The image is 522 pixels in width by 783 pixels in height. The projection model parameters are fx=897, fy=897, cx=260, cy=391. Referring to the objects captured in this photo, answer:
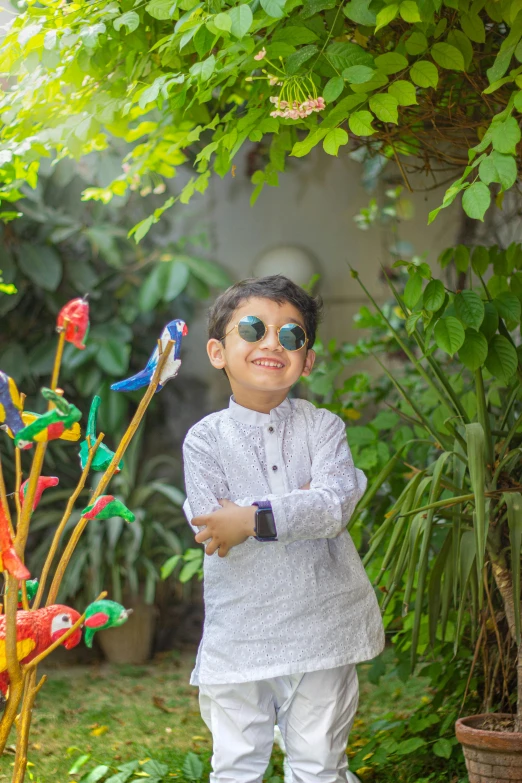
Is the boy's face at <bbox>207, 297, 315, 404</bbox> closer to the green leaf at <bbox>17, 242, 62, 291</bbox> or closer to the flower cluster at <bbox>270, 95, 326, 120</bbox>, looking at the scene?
the flower cluster at <bbox>270, 95, 326, 120</bbox>

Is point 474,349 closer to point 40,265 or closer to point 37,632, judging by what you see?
point 37,632

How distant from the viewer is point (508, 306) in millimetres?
2115

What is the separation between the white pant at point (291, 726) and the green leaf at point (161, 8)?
1.29 metres

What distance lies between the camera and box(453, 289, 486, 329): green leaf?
201 cm

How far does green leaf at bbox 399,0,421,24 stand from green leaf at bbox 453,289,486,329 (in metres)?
0.67

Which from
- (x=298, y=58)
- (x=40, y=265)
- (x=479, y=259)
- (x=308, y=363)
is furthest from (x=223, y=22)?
(x=40, y=265)

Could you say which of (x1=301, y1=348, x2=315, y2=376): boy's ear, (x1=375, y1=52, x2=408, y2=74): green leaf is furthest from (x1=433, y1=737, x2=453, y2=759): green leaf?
(x1=375, y1=52, x2=408, y2=74): green leaf

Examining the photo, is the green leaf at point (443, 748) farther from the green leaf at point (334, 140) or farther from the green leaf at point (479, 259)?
the green leaf at point (334, 140)

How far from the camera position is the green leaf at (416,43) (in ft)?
5.74

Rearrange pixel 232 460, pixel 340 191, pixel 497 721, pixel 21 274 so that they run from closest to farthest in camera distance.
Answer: pixel 232 460
pixel 497 721
pixel 21 274
pixel 340 191

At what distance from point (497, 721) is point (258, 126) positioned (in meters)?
1.46

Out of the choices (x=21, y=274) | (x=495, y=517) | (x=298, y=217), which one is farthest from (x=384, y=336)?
(x=495, y=517)

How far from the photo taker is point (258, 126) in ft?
6.26

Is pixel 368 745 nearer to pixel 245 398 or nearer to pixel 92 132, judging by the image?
pixel 245 398
